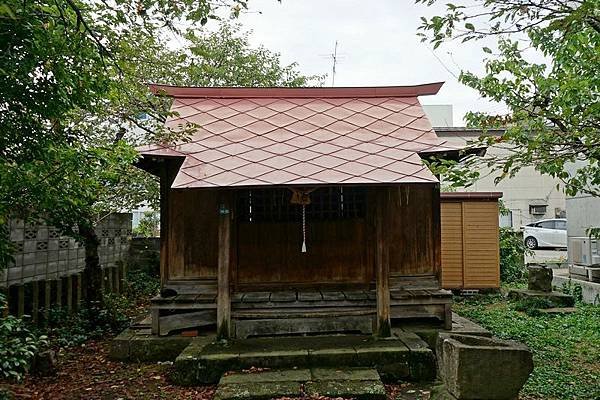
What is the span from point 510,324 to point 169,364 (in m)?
5.72

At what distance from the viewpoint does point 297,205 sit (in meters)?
7.25

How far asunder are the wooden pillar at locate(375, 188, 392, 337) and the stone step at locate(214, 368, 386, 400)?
0.87 meters

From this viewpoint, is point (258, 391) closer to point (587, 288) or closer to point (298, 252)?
point (298, 252)

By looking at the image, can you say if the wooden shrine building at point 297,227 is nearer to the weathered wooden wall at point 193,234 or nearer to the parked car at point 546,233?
the weathered wooden wall at point 193,234

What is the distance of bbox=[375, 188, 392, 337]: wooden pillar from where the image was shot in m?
6.25

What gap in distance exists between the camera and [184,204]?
7.03m

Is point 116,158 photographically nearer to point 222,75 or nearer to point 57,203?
point 57,203

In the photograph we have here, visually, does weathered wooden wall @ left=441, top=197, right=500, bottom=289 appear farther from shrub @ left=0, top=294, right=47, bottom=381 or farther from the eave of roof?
shrub @ left=0, top=294, right=47, bottom=381

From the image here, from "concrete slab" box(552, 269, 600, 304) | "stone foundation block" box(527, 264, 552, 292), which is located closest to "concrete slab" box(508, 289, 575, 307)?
"stone foundation block" box(527, 264, 552, 292)

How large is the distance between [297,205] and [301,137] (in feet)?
3.39

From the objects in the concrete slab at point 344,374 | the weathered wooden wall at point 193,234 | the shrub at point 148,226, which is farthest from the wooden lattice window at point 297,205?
the shrub at point 148,226

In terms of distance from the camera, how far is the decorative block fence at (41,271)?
669 cm

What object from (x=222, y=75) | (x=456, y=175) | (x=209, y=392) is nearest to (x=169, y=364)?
(x=209, y=392)

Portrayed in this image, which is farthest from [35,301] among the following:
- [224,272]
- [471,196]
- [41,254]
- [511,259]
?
[511,259]
